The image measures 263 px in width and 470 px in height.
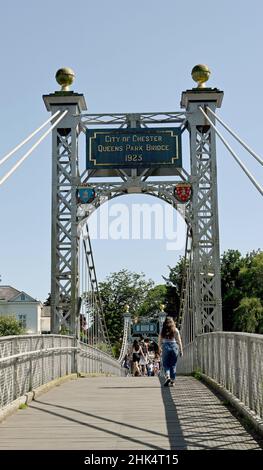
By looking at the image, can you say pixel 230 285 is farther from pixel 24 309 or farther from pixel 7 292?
pixel 7 292

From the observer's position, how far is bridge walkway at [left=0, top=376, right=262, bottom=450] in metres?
5.64

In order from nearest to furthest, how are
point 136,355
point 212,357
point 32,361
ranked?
point 32,361, point 212,357, point 136,355

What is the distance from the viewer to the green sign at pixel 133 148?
16.9 m

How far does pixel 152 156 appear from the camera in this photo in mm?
16906

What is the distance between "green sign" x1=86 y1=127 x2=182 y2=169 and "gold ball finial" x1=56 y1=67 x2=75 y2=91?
1273mm

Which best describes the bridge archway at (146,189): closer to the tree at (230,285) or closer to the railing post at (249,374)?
the railing post at (249,374)

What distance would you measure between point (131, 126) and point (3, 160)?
9410 mm

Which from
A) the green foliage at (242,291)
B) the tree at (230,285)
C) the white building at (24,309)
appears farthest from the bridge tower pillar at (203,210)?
the white building at (24,309)

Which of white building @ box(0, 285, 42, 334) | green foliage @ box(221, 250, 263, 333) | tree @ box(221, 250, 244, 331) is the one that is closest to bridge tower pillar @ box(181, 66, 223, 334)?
green foliage @ box(221, 250, 263, 333)

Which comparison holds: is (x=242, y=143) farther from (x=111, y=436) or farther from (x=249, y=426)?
(x=111, y=436)

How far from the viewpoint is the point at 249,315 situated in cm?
4369

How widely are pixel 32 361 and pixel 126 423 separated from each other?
9.81 ft

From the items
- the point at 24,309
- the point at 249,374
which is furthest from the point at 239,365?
the point at 24,309
